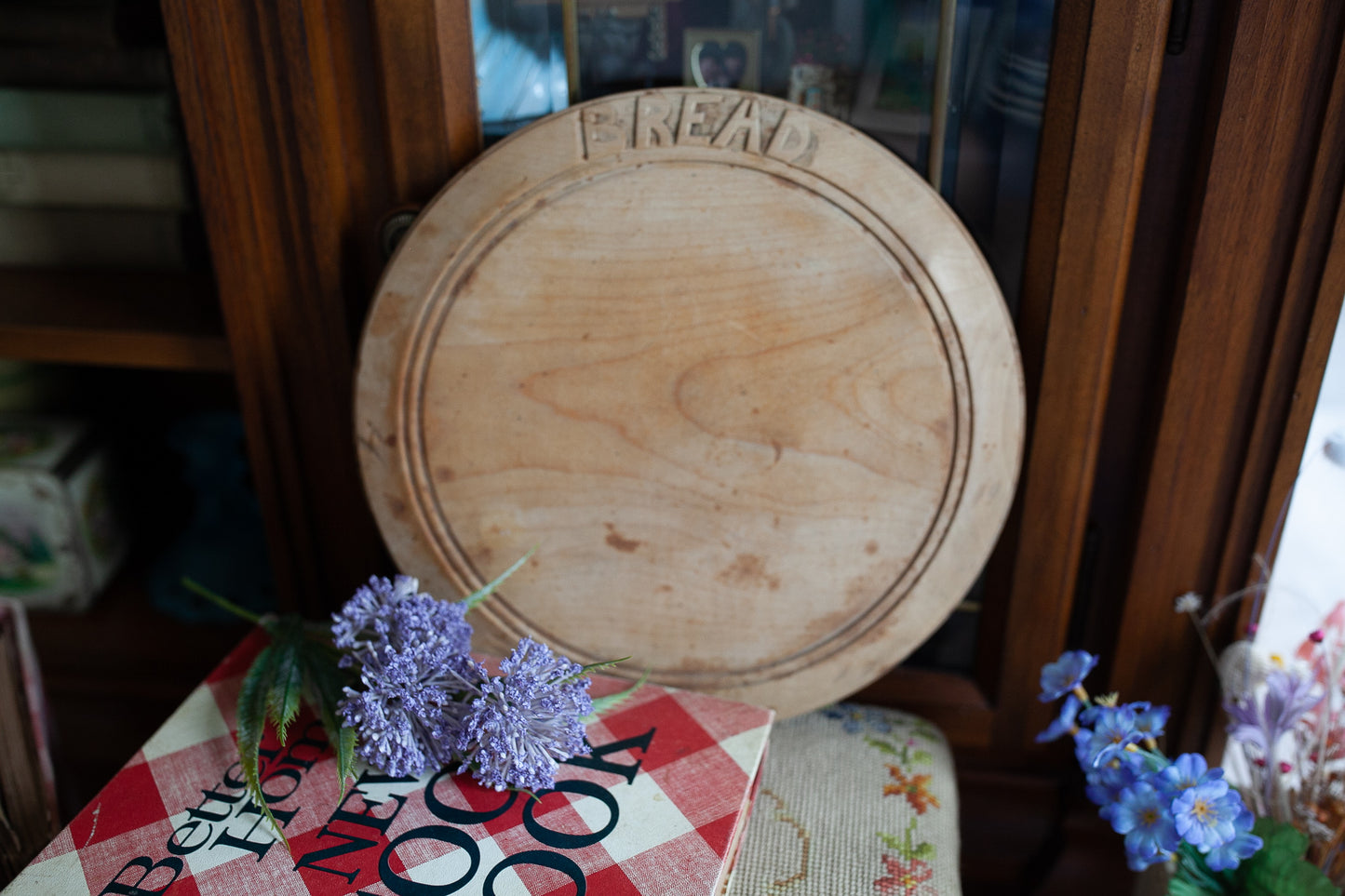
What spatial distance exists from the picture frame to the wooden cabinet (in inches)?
8.4

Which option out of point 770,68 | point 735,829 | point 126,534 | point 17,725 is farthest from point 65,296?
point 735,829

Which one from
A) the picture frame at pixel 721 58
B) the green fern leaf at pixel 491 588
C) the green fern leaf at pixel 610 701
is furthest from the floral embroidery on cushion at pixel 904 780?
the picture frame at pixel 721 58

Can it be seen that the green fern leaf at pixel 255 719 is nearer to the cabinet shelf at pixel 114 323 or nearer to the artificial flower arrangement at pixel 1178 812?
the cabinet shelf at pixel 114 323

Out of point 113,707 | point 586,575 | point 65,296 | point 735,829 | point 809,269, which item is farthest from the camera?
point 113,707

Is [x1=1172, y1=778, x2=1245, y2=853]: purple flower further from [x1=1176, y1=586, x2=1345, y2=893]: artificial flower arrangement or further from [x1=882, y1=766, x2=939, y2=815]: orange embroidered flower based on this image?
[x1=882, y1=766, x2=939, y2=815]: orange embroidered flower

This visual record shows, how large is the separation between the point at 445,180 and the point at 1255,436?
0.82 m

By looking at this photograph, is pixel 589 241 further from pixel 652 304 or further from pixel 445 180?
pixel 445 180

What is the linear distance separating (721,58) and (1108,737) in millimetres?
713

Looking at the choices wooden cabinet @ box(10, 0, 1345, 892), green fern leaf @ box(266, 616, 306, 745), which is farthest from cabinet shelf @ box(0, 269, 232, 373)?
green fern leaf @ box(266, 616, 306, 745)

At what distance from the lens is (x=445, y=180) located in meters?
0.94

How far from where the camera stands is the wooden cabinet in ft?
2.65

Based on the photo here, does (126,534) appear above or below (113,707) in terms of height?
above

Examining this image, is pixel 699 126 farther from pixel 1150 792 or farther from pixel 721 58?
pixel 1150 792

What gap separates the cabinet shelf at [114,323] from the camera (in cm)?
103
